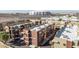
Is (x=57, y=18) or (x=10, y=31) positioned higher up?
(x=57, y=18)

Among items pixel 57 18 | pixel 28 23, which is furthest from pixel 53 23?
pixel 28 23
